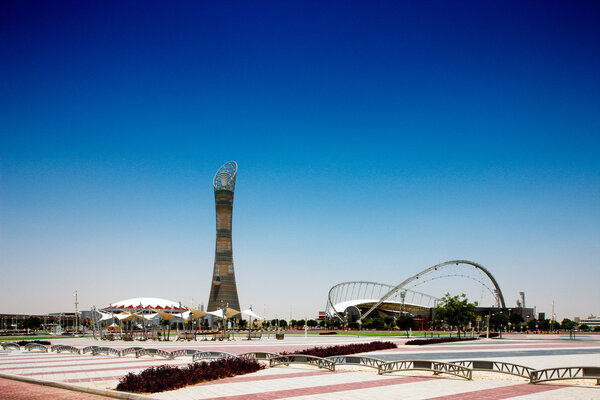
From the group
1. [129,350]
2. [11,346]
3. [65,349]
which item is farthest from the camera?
[11,346]

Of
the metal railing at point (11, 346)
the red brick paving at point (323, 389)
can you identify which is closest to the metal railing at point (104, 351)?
the metal railing at point (11, 346)

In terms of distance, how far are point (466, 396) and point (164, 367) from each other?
383 inches

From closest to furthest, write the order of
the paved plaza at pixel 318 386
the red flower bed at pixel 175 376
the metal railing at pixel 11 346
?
1. the paved plaza at pixel 318 386
2. the red flower bed at pixel 175 376
3. the metal railing at pixel 11 346

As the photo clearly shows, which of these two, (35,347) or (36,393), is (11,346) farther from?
(36,393)

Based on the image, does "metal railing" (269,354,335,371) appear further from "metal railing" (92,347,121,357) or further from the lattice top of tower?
the lattice top of tower

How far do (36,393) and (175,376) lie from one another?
4.01 m

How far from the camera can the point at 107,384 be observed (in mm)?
16828

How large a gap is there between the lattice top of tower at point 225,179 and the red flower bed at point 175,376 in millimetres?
102452

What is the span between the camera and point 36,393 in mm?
15500

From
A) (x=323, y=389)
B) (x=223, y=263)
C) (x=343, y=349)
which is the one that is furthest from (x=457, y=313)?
(x=223, y=263)

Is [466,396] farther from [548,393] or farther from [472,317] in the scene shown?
[472,317]

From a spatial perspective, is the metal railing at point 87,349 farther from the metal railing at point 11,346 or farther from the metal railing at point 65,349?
the metal railing at point 11,346

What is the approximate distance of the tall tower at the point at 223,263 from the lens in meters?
116

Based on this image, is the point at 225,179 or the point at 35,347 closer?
the point at 35,347
